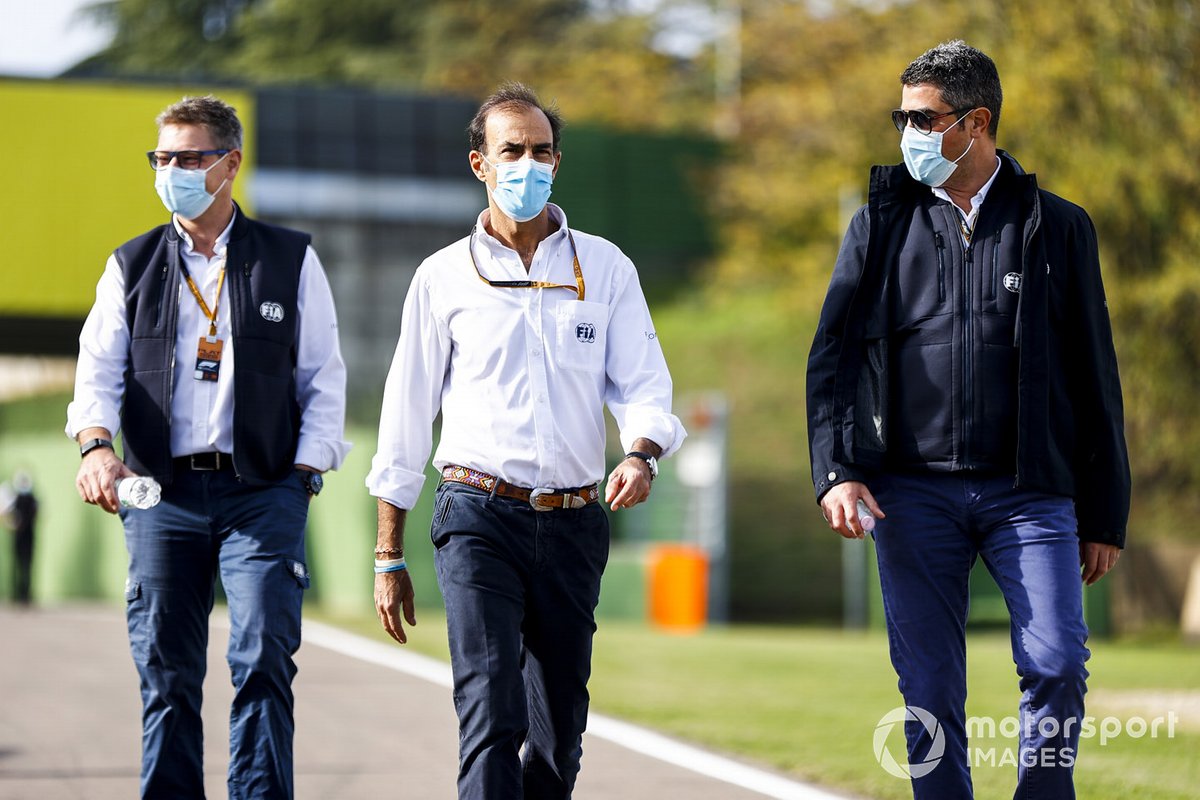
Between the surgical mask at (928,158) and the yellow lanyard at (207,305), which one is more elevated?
the surgical mask at (928,158)

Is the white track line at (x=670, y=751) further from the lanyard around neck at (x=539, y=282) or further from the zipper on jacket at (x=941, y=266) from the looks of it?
the zipper on jacket at (x=941, y=266)

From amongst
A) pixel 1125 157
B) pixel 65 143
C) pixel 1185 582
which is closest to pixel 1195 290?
pixel 1125 157

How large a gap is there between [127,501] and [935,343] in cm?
246

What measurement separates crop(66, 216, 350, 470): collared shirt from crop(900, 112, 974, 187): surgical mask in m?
1.94

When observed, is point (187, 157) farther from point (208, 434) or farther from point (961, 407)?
point (961, 407)

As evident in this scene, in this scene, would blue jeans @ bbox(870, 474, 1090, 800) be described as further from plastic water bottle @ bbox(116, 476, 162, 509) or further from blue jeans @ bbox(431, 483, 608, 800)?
plastic water bottle @ bbox(116, 476, 162, 509)

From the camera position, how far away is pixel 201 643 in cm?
583

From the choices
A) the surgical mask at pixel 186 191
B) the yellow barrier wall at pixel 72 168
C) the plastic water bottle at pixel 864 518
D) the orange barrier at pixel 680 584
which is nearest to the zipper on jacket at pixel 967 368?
the plastic water bottle at pixel 864 518

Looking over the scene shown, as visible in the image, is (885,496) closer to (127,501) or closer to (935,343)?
(935,343)

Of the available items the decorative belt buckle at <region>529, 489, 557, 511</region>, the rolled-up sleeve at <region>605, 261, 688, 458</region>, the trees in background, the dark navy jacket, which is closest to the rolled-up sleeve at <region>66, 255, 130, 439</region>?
the decorative belt buckle at <region>529, 489, 557, 511</region>

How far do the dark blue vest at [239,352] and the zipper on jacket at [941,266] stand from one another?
2.05m

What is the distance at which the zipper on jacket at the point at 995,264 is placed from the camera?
538 centimetres

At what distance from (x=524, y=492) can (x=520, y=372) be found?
13.7 inches

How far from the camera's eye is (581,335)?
5465mm
